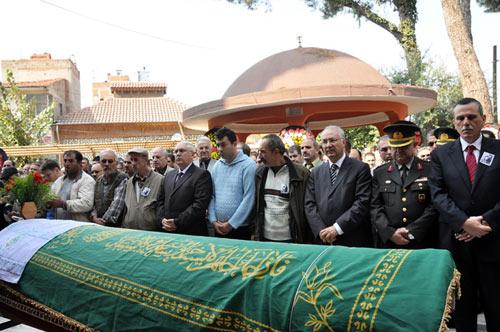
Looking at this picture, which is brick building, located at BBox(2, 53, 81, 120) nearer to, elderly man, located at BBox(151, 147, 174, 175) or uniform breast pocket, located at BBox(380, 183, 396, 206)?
elderly man, located at BBox(151, 147, 174, 175)

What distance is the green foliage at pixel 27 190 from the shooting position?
13.6 feet

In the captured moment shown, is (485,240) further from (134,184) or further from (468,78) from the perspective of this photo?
(468,78)

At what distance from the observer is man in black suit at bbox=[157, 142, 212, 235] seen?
14.5ft

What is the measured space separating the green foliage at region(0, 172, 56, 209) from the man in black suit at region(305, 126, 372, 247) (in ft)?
7.60

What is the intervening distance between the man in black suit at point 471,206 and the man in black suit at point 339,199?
569 mm

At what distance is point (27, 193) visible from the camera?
4211 mm

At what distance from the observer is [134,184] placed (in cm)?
498

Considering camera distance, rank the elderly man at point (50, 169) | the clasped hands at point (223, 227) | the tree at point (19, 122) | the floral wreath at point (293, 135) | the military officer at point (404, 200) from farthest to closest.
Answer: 1. the tree at point (19, 122)
2. the floral wreath at point (293, 135)
3. the elderly man at point (50, 169)
4. the clasped hands at point (223, 227)
5. the military officer at point (404, 200)

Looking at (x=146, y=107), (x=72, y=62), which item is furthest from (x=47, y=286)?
(x=72, y=62)

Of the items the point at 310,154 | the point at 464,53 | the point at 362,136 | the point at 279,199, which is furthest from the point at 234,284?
the point at 362,136

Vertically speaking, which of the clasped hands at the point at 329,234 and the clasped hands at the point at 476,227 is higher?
the clasped hands at the point at 476,227

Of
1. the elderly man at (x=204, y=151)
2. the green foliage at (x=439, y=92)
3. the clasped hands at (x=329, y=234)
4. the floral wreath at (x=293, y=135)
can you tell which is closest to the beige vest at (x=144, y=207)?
the elderly man at (x=204, y=151)

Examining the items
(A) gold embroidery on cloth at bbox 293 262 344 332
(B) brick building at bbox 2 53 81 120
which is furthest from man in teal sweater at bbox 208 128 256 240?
(B) brick building at bbox 2 53 81 120

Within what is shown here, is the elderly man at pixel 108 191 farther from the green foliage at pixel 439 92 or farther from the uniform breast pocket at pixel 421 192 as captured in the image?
the green foliage at pixel 439 92
